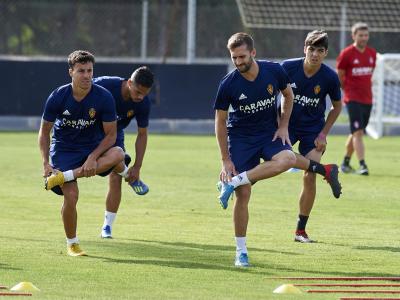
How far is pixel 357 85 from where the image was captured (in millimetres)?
19109

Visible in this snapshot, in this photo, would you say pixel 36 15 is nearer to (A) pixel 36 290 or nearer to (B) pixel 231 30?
(B) pixel 231 30

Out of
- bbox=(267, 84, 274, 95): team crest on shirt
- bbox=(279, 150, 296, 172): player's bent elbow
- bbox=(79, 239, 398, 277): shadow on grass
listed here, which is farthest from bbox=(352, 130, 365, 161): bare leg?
bbox=(267, 84, 274, 95): team crest on shirt

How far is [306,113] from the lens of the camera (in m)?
12.0

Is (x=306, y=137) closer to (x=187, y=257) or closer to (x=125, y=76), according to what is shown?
(x=187, y=257)

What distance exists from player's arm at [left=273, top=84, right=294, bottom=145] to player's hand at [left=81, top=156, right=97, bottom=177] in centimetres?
163

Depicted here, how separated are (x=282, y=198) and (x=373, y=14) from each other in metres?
15.7

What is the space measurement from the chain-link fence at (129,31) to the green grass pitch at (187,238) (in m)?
10.4

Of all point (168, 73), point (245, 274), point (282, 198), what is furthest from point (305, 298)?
point (168, 73)

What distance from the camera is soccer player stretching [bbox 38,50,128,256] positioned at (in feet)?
34.3

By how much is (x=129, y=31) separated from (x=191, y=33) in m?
2.68

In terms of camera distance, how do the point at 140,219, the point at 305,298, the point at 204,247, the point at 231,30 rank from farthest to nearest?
the point at 231,30 → the point at 140,219 → the point at 204,247 → the point at 305,298

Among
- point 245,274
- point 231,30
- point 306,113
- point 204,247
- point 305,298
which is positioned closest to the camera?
point 305,298

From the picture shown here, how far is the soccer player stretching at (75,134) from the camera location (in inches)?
412

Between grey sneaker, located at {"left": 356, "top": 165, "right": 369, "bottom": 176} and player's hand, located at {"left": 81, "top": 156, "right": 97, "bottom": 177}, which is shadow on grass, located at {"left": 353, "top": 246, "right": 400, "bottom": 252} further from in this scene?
grey sneaker, located at {"left": 356, "top": 165, "right": 369, "bottom": 176}
